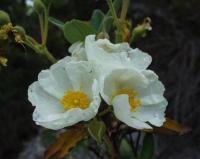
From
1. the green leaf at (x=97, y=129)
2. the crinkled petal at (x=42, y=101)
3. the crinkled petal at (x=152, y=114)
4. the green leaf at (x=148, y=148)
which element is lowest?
the green leaf at (x=148, y=148)

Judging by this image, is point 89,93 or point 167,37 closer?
point 89,93

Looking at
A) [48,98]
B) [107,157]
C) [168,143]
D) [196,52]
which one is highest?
[48,98]

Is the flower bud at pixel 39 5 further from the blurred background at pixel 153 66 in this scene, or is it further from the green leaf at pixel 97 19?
the blurred background at pixel 153 66

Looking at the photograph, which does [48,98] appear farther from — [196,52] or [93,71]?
[196,52]

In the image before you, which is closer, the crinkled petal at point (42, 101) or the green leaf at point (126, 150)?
the crinkled petal at point (42, 101)

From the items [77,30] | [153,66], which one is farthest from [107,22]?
[153,66]

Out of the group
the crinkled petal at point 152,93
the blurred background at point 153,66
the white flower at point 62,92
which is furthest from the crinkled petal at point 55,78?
the blurred background at point 153,66

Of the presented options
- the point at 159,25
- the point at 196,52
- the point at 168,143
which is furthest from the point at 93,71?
the point at 159,25

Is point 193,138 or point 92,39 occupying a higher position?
point 92,39
